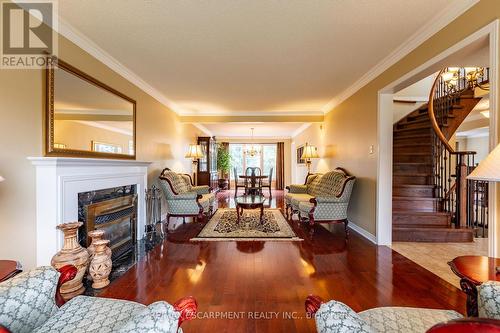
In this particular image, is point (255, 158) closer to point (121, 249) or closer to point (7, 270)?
point (121, 249)

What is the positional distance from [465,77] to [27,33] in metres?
6.76

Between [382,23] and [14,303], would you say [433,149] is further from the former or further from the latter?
[14,303]

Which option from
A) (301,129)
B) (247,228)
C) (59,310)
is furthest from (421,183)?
(59,310)

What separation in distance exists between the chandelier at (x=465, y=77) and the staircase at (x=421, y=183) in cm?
23

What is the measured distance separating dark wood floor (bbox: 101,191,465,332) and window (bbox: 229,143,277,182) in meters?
8.43

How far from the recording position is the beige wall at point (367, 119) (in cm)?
194

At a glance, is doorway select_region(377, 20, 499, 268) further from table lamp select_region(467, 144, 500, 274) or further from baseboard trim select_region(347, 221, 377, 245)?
table lamp select_region(467, 144, 500, 274)

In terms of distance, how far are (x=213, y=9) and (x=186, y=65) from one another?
1277 millimetres

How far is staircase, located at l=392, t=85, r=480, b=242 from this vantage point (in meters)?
3.53

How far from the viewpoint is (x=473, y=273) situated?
121 centimetres

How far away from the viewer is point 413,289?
7.14 ft

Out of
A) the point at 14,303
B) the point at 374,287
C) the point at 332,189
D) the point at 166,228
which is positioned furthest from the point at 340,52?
the point at 166,228

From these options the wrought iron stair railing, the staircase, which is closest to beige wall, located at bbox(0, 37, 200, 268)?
the staircase

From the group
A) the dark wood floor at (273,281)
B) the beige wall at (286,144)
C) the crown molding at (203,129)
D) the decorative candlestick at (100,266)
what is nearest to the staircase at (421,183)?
the dark wood floor at (273,281)
